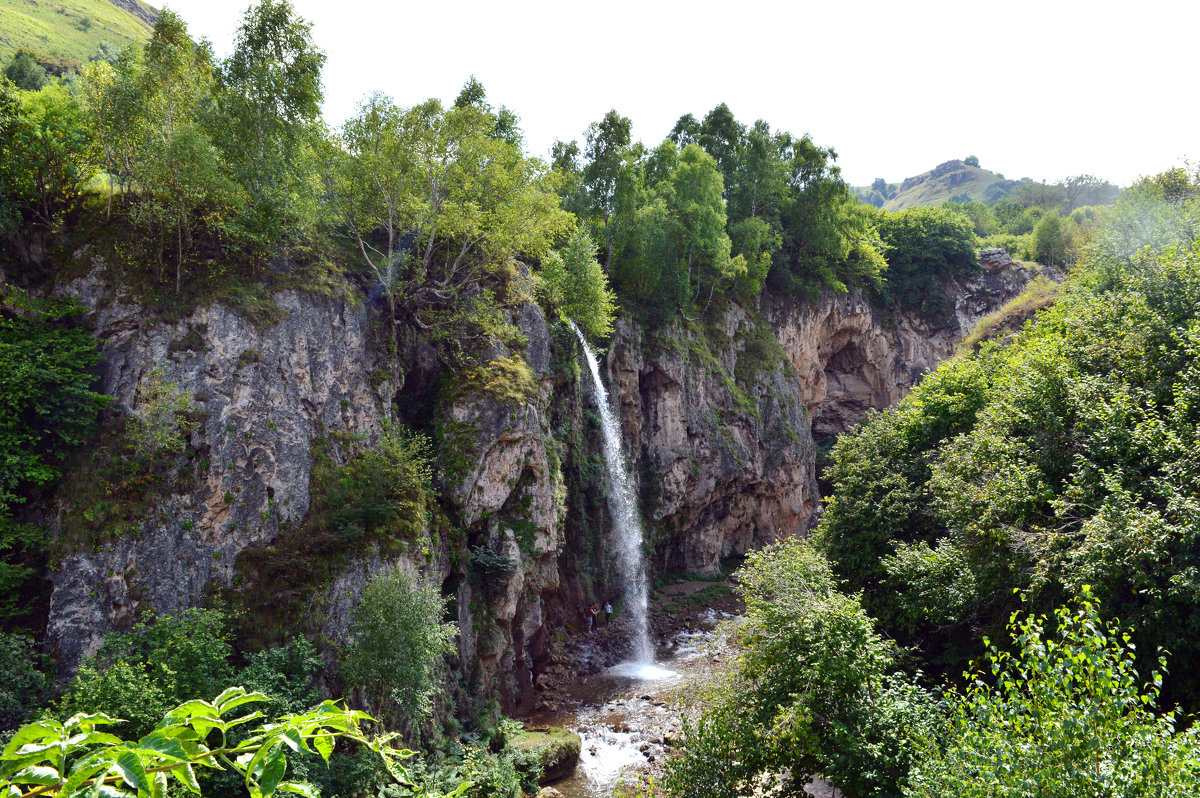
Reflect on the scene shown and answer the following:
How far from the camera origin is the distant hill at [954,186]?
169325 millimetres

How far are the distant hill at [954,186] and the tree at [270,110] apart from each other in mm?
175583

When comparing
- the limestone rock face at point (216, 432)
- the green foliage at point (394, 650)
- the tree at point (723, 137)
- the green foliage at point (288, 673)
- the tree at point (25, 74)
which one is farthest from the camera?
the tree at point (723, 137)

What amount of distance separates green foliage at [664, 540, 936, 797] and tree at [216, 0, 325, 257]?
19153 mm

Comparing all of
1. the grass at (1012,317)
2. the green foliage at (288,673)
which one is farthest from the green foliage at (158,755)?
the grass at (1012,317)

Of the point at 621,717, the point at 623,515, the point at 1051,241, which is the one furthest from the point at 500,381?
the point at 1051,241

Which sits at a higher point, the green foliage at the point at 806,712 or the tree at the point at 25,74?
the tree at the point at 25,74

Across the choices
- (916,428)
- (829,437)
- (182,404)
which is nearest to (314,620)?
(182,404)

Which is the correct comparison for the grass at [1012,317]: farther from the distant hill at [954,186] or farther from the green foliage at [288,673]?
the distant hill at [954,186]

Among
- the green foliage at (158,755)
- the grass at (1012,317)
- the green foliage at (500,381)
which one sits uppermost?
the grass at (1012,317)

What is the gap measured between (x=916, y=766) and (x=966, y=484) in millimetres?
9742

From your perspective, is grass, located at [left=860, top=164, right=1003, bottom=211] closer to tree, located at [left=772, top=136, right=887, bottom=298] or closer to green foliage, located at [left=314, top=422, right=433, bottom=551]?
tree, located at [left=772, top=136, right=887, bottom=298]

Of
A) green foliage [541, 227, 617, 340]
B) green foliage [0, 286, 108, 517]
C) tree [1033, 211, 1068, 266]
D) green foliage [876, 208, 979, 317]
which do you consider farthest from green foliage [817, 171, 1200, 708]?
tree [1033, 211, 1068, 266]

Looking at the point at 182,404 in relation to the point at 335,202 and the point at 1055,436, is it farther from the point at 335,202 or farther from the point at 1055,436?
the point at 1055,436

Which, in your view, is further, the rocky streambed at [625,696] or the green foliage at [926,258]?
the green foliage at [926,258]
